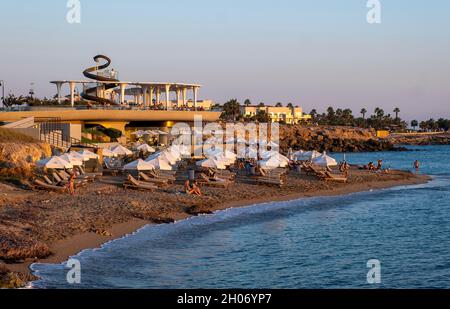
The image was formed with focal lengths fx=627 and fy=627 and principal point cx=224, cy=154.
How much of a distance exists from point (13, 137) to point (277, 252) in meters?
19.2

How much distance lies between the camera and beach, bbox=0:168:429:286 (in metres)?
17.3

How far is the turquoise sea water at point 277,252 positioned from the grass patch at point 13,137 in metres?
12.8

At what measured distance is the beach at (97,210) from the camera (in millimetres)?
17266

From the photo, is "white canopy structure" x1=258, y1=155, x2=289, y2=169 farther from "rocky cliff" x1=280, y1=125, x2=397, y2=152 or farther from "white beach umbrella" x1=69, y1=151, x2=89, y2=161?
"rocky cliff" x1=280, y1=125, x2=397, y2=152

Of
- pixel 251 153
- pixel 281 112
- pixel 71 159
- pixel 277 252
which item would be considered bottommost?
pixel 277 252

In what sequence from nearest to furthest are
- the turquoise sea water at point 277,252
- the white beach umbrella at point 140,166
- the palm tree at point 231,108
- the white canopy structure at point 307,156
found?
1. the turquoise sea water at point 277,252
2. the white beach umbrella at point 140,166
3. the white canopy structure at point 307,156
4. the palm tree at point 231,108

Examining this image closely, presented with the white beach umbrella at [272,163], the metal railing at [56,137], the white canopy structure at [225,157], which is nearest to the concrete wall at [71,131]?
the metal railing at [56,137]

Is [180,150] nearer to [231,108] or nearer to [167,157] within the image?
[167,157]

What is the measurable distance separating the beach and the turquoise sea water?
67 cm

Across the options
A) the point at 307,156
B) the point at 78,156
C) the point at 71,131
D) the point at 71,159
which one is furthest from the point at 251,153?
the point at 71,159

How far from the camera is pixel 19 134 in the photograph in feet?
113

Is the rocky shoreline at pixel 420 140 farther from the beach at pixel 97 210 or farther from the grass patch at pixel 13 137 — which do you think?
the grass patch at pixel 13 137

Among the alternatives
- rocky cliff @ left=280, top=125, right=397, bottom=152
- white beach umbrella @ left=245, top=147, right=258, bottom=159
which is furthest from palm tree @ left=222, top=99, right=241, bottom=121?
white beach umbrella @ left=245, top=147, right=258, bottom=159

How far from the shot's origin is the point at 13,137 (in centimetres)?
3319
